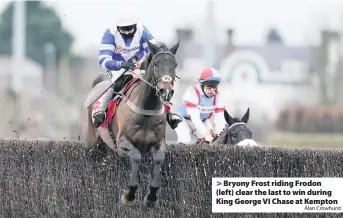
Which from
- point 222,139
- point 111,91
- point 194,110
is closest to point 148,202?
point 111,91

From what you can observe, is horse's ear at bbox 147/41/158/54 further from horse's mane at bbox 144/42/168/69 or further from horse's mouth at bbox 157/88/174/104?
horse's mouth at bbox 157/88/174/104

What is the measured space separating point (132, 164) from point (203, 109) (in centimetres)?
267

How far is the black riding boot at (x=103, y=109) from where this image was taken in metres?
10.7

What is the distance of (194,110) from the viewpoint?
12078 mm

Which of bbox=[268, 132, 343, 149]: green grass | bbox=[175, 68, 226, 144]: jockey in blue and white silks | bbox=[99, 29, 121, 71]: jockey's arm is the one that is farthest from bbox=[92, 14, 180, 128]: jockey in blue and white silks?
bbox=[268, 132, 343, 149]: green grass

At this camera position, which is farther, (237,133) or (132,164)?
(237,133)

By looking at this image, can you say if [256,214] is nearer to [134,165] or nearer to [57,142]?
[134,165]

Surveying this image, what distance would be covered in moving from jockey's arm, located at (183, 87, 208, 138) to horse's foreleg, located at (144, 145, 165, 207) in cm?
188

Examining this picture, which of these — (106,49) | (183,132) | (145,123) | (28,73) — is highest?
(28,73)

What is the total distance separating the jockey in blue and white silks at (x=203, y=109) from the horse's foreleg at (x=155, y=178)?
194cm

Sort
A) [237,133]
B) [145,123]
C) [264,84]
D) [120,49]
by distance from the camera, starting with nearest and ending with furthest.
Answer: [145,123] < [120,49] < [237,133] < [264,84]

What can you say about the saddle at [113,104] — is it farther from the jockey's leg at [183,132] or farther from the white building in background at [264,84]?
the white building in background at [264,84]

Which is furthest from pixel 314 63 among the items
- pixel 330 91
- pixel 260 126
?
pixel 260 126

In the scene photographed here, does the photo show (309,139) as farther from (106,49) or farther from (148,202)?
(148,202)
